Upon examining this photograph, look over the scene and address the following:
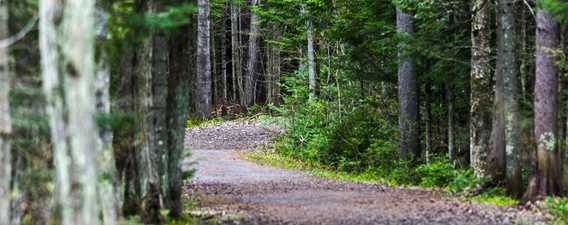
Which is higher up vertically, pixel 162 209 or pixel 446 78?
pixel 446 78

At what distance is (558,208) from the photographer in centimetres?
1224

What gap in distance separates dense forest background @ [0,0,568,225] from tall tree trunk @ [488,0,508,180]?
0.10 feet

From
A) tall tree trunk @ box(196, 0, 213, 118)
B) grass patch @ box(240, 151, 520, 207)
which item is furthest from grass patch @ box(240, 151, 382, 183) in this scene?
tall tree trunk @ box(196, 0, 213, 118)

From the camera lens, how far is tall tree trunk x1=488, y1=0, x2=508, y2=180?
1373 centimetres

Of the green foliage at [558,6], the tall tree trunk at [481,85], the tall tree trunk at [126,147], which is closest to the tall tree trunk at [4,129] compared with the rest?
the tall tree trunk at [126,147]

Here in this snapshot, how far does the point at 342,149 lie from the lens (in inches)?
882

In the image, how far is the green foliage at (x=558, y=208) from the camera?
1189cm

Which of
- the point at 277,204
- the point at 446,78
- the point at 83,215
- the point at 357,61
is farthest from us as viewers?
the point at 357,61

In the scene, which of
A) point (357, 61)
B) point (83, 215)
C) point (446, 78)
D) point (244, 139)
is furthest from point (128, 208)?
point (244, 139)

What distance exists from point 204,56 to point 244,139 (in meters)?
6.93

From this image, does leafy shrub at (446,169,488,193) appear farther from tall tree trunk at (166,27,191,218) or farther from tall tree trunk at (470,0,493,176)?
tall tree trunk at (166,27,191,218)

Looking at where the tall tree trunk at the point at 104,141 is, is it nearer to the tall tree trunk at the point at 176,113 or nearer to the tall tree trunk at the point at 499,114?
the tall tree trunk at the point at 176,113

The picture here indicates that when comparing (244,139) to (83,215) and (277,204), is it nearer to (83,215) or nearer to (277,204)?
(277,204)

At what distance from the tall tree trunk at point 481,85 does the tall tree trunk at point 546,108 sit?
6.73ft
